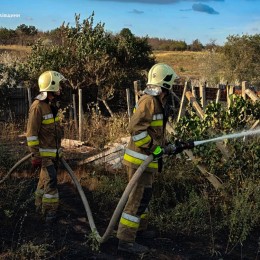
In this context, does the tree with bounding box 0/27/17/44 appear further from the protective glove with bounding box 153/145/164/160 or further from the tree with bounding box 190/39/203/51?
the protective glove with bounding box 153/145/164/160

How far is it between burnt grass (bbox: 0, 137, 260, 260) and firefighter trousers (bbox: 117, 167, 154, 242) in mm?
223

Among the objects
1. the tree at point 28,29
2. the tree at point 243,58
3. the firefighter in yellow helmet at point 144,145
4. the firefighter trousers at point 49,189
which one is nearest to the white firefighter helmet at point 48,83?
the firefighter trousers at point 49,189

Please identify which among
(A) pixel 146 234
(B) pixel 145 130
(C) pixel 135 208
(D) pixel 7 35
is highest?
(D) pixel 7 35

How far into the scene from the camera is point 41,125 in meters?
5.43

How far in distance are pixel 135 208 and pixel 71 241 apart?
77 cm

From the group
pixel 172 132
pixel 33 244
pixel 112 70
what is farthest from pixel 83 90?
pixel 33 244

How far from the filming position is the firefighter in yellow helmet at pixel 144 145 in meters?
4.62

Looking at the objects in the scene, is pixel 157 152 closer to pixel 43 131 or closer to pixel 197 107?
pixel 43 131

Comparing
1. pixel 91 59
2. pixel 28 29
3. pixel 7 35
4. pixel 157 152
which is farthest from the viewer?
pixel 7 35

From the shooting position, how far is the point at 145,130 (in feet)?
15.1

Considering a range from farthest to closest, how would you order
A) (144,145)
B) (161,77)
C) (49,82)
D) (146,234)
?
(49,82)
(146,234)
(161,77)
(144,145)

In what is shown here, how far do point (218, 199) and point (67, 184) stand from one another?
7.52ft

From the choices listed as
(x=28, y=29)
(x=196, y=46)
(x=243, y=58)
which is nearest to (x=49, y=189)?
(x=243, y=58)

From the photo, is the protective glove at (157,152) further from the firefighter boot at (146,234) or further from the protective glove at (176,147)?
the firefighter boot at (146,234)
